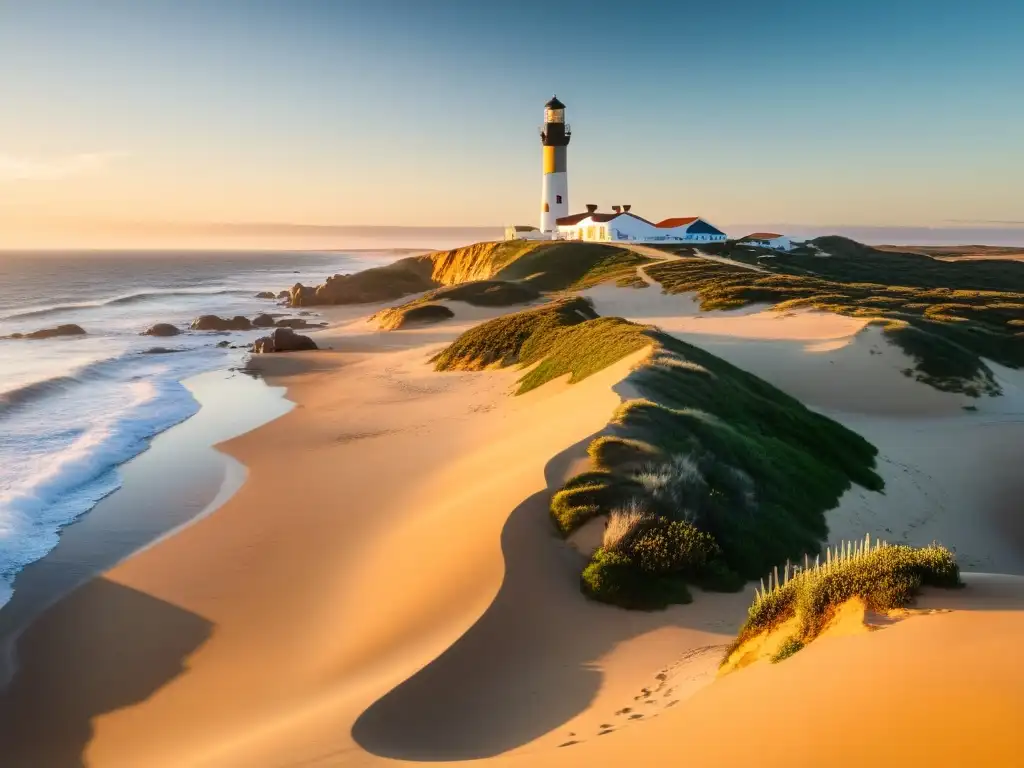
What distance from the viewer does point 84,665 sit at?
940 cm

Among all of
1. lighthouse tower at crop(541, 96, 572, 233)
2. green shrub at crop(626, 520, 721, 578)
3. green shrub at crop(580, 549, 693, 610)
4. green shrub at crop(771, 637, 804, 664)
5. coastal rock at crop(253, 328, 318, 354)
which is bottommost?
coastal rock at crop(253, 328, 318, 354)

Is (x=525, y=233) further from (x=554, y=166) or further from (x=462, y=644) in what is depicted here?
(x=462, y=644)

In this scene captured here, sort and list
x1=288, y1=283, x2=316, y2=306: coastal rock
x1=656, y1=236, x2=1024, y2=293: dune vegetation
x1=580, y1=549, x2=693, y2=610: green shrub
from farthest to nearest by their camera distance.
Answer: x1=288, y1=283, x2=316, y2=306: coastal rock, x1=656, y1=236, x2=1024, y2=293: dune vegetation, x1=580, y1=549, x2=693, y2=610: green shrub

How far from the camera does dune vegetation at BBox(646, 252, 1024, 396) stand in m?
27.7

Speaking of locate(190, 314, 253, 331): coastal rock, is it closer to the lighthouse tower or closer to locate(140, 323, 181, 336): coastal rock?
locate(140, 323, 181, 336): coastal rock

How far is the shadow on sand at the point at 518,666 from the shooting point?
251 inches

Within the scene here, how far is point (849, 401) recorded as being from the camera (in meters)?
25.9

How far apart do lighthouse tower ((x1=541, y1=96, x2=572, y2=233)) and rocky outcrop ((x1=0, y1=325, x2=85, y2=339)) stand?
45288 millimetres

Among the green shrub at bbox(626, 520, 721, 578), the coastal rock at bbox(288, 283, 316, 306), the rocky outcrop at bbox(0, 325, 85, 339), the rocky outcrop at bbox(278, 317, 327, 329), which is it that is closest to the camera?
the green shrub at bbox(626, 520, 721, 578)

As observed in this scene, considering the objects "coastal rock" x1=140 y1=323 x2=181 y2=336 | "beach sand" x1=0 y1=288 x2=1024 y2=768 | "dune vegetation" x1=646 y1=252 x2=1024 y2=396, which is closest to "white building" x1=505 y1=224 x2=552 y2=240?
"dune vegetation" x1=646 y1=252 x2=1024 y2=396

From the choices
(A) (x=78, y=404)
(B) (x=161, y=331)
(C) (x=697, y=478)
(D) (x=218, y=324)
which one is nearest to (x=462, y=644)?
(C) (x=697, y=478)

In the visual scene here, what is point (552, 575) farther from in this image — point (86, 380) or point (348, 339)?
point (348, 339)

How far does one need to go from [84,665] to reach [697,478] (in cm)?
918

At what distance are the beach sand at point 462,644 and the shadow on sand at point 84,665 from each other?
0.11 feet
